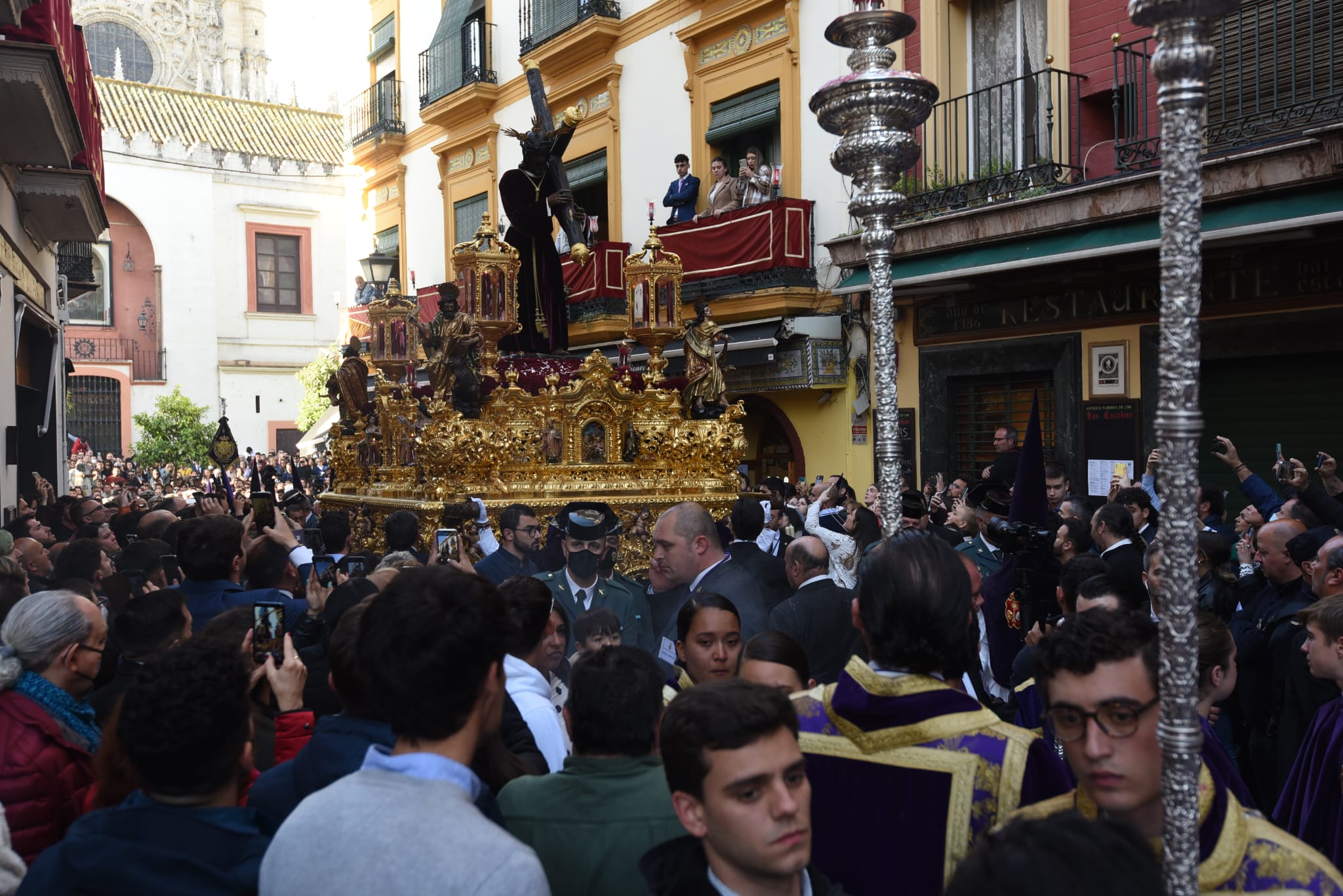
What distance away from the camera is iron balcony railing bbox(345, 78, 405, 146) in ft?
79.4

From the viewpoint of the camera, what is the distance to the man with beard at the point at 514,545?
20.6 ft

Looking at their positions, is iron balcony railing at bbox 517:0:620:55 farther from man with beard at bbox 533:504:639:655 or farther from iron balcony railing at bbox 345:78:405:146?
man with beard at bbox 533:504:639:655

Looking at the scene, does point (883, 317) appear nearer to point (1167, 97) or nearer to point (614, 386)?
point (1167, 97)

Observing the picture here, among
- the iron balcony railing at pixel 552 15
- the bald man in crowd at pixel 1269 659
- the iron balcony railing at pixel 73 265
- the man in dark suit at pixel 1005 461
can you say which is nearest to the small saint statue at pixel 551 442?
the man in dark suit at pixel 1005 461

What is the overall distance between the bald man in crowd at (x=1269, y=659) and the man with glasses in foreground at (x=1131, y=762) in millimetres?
2199

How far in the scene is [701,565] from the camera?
5.32 m

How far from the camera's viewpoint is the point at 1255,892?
1962mm

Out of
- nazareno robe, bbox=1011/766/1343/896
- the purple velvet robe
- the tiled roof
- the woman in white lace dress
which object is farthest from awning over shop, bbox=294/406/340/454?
nazareno robe, bbox=1011/766/1343/896

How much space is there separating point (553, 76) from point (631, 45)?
7.04 feet

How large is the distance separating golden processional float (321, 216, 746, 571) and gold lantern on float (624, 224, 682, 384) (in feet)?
0.04

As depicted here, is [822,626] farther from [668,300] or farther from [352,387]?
[352,387]

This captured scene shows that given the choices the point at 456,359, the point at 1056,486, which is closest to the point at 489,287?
the point at 456,359

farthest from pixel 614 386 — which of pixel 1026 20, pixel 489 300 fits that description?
pixel 1026 20

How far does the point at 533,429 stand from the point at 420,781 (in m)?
6.95
